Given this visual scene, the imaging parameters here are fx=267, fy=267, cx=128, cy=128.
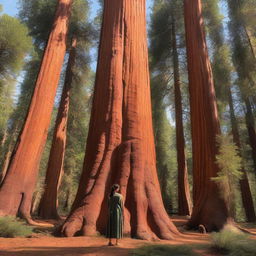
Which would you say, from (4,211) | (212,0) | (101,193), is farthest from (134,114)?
(212,0)

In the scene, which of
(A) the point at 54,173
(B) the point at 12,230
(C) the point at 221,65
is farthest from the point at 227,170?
(C) the point at 221,65

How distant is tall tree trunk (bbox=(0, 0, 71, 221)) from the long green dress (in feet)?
16.6

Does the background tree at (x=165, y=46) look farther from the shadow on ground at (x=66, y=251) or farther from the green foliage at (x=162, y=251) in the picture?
the shadow on ground at (x=66, y=251)

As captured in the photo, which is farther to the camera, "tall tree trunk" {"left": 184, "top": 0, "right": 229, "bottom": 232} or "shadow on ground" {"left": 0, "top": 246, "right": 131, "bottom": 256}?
"tall tree trunk" {"left": 184, "top": 0, "right": 229, "bottom": 232}

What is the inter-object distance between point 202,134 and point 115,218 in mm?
5418

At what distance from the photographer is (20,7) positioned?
1795cm

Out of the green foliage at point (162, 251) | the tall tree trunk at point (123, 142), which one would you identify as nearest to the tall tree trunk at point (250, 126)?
the tall tree trunk at point (123, 142)

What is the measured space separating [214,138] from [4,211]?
7.20m

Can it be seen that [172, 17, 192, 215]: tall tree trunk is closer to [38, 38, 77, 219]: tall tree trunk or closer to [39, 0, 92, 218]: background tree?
[39, 0, 92, 218]: background tree

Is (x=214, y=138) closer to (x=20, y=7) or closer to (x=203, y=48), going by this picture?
(x=203, y=48)

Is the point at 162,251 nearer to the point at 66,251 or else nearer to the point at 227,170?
the point at 66,251

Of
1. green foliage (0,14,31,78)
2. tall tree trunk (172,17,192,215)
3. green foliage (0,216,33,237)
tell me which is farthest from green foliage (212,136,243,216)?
green foliage (0,14,31,78)

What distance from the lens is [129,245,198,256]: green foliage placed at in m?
3.83

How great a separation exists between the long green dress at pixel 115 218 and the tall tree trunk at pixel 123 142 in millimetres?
797
